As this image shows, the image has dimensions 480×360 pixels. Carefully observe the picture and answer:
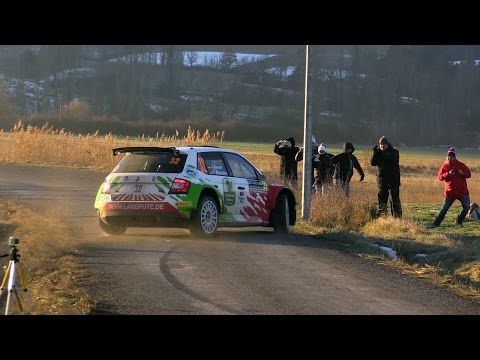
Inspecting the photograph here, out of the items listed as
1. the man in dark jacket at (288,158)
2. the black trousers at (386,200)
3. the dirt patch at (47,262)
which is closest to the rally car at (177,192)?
the dirt patch at (47,262)

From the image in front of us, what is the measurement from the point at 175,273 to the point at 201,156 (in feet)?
15.0

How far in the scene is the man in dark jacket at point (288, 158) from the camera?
2334 centimetres

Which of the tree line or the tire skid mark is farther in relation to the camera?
the tree line

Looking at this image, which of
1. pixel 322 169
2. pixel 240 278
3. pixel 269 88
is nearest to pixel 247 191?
pixel 240 278

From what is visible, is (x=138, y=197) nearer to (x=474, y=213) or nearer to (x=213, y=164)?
(x=213, y=164)

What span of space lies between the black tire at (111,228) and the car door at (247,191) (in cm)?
209

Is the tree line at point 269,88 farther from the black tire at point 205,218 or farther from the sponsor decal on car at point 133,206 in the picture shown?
the sponsor decal on car at point 133,206

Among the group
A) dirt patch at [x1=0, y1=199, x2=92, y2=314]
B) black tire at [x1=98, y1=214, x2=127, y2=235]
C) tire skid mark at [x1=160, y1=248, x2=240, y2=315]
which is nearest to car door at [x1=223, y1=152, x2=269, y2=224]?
black tire at [x1=98, y1=214, x2=127, y2=235]

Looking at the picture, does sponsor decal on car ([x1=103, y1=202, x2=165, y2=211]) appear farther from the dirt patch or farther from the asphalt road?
the dirt patch

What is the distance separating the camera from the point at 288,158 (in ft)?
77.5

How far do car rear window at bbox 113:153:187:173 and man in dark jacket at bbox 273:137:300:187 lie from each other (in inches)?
306

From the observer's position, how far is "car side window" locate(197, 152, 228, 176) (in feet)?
52.8

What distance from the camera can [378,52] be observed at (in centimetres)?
13712
